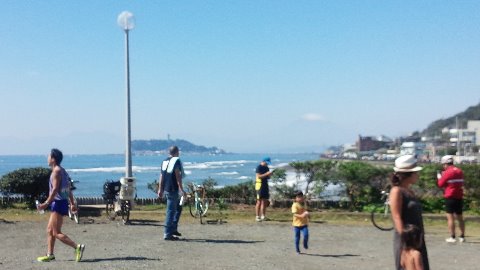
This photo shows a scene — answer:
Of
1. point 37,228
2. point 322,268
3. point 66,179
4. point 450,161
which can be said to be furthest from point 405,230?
point 37,228

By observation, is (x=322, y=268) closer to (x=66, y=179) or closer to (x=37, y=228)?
(x=66, y=179)

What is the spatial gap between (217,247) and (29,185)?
28.5 feet

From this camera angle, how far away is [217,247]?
33.9 ft

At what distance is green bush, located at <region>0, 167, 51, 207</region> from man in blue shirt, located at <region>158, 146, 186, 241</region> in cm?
704

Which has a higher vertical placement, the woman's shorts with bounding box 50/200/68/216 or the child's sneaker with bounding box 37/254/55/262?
the woman's shorts with bounding box 50/200/68/216

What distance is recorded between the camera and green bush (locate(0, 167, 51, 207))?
1672cm

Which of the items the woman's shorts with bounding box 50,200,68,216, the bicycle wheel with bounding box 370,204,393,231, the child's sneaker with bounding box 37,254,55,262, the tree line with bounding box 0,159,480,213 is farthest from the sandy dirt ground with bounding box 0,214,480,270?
the tree line with bounding box 0,159,480,213

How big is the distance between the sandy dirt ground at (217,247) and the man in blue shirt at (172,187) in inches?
11.1

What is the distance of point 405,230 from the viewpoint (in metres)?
5.21

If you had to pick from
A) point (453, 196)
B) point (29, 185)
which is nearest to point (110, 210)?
point (29, 185)

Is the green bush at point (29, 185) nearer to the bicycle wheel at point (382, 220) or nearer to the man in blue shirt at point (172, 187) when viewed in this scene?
the man in blue shirt at point (172, 187)

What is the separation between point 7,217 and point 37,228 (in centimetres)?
210

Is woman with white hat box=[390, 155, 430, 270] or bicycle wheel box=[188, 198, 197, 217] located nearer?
woman with white hat box=[390, 155, 430, 270]

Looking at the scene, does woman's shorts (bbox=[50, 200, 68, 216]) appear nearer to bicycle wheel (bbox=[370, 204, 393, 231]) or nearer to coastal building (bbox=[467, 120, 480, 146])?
bicycle wheel (bbox=[370, 204, 393, 231])
